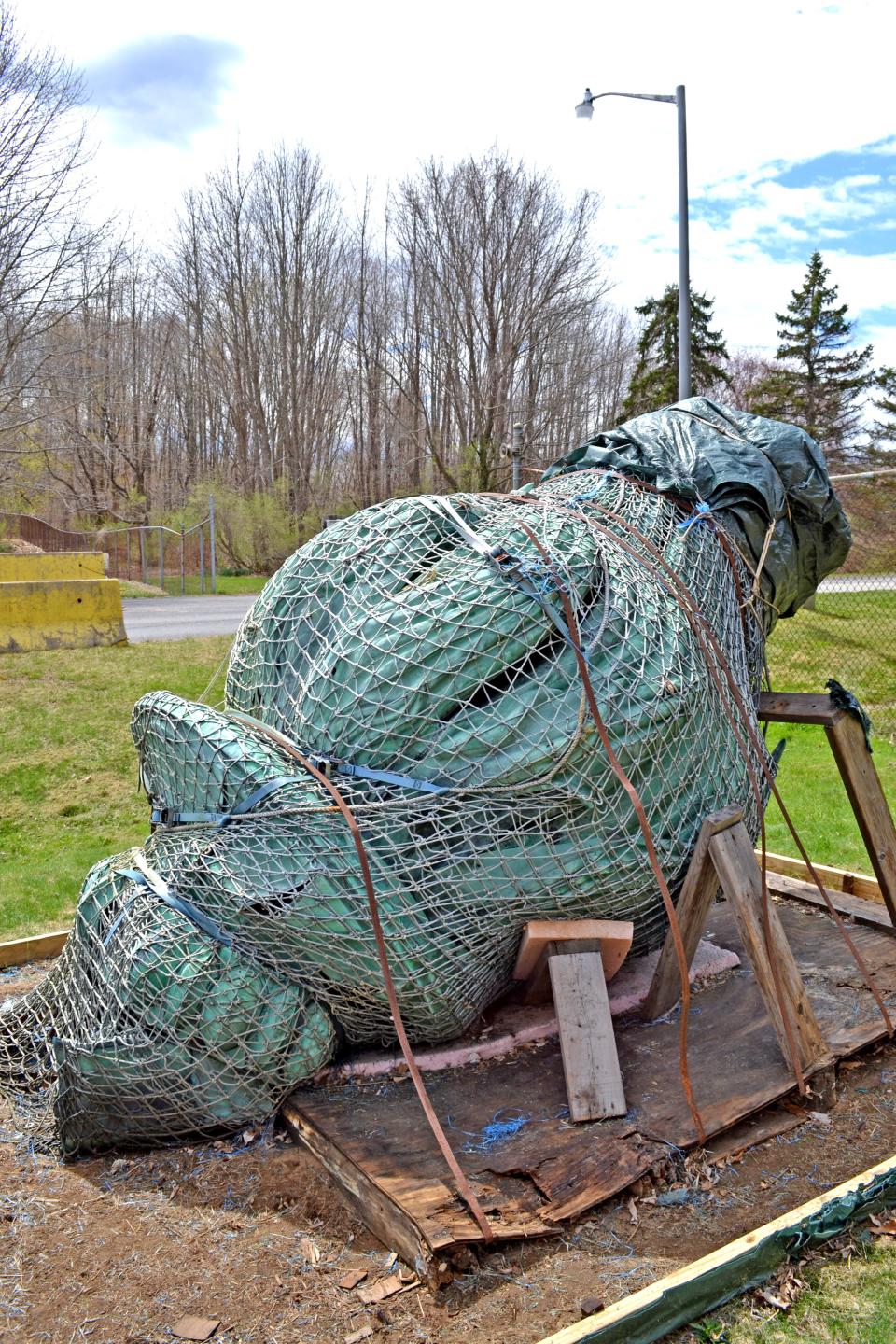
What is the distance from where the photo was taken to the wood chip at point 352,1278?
2617 millimetres

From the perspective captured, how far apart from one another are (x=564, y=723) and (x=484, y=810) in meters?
0.38

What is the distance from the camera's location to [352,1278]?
2.64m

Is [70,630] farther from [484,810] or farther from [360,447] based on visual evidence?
[360,447]

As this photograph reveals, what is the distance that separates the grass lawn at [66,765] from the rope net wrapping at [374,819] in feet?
7.93

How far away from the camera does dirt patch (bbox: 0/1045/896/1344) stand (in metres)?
2.51

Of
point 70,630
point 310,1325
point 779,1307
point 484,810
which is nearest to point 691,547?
point 484,810

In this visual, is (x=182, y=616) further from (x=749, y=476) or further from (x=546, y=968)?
(x=546, y=968)

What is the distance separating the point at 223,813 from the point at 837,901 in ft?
11.0

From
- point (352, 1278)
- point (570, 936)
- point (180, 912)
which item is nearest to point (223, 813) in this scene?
point (180, 912)

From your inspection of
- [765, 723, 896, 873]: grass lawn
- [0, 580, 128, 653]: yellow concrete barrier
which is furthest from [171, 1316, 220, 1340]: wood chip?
[0, 580, 128, 653]: yellow concrete barrier

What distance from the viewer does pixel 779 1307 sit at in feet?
8.43

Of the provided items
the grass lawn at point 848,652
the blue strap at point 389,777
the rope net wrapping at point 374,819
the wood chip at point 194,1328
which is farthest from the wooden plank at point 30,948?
the grass lawn at point 848,652

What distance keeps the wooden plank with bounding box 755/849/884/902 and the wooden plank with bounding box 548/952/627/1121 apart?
2.00m

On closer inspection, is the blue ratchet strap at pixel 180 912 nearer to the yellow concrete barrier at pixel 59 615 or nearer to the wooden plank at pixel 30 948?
the wooden plank at pixel 30 948
